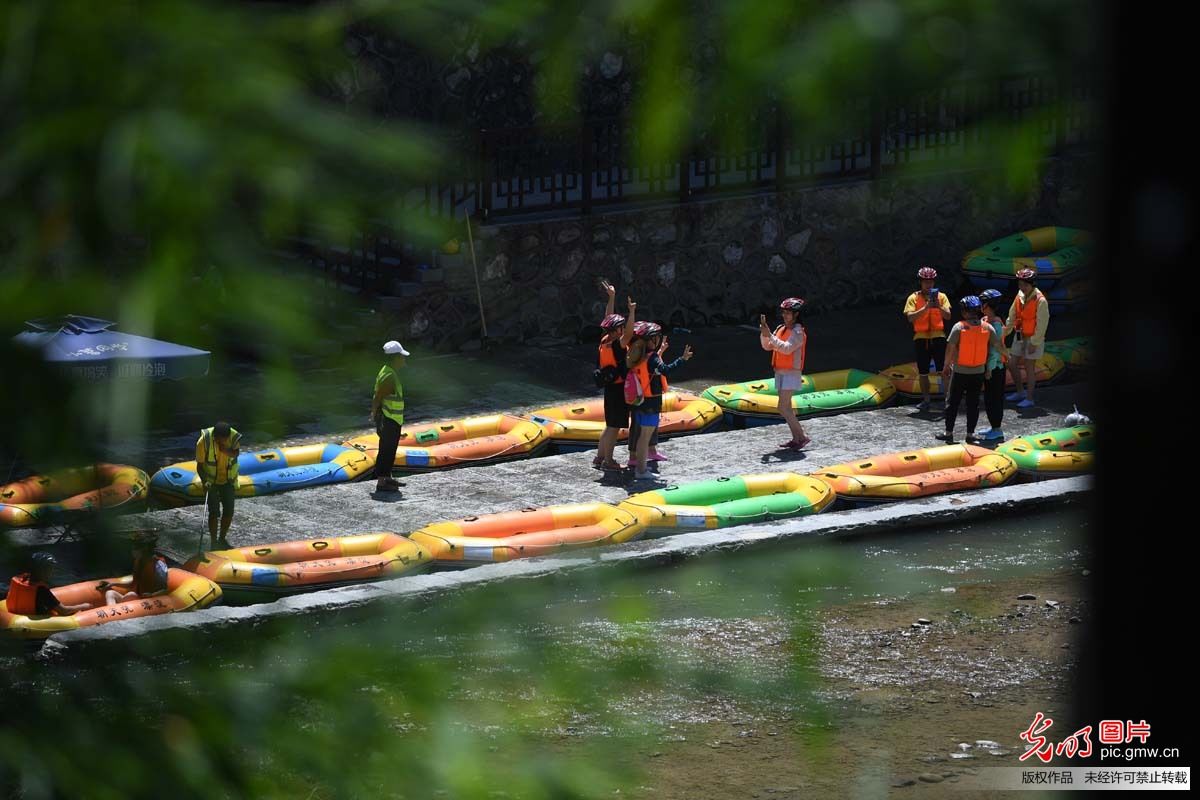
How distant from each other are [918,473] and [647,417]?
117 inches

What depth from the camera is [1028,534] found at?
53.7 feet

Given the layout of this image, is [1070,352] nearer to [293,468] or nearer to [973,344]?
[973,344]

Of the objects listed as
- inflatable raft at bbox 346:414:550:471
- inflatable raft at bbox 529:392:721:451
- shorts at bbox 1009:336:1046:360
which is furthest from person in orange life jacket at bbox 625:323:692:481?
shorts at bbox 1009:336:1046:360

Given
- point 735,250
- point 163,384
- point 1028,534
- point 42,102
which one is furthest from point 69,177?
point 735,250

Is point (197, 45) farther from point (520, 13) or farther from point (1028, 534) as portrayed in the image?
point (1028, 534)

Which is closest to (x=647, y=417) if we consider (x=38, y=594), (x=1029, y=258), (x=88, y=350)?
(x=38, y=594)

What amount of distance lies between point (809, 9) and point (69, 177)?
0.94 meters

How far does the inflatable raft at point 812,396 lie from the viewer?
1917 centimetres

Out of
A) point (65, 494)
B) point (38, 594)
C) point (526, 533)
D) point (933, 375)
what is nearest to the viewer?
point (65, 494)

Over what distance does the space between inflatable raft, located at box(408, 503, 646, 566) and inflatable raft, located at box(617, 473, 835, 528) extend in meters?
0.36

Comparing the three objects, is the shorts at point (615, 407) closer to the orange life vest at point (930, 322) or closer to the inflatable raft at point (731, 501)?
the inflatable raft at point (731, 501)

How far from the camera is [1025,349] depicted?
63.5 feet

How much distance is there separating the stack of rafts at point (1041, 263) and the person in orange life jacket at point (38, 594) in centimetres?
1581

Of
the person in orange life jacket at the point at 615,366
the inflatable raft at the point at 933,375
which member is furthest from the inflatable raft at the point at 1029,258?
the person in orange life jacket at the point at 615,366
